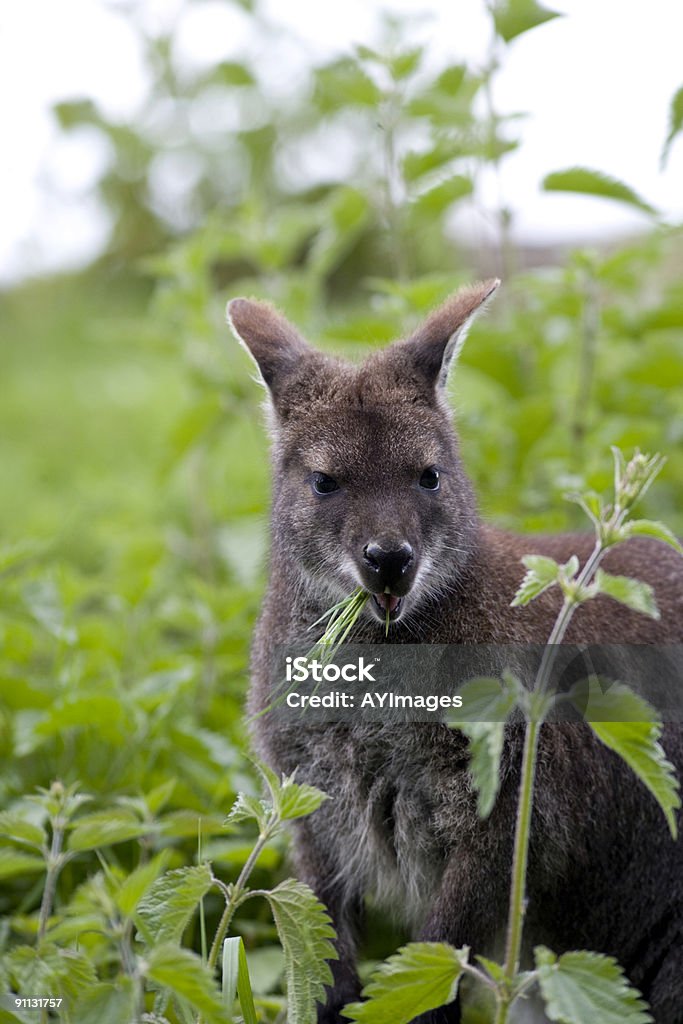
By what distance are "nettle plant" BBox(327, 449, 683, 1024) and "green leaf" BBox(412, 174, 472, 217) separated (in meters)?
3.20

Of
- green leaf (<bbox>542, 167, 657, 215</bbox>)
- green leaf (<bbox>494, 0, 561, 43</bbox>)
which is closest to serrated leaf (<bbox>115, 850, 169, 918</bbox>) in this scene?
green leaf (<bbox>542, 167, 657, 215</bbox>)

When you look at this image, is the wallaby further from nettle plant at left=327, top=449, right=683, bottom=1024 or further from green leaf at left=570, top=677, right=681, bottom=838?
green leaf at left=570, top=677, right=681, bottom=838

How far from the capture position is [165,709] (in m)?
4.30

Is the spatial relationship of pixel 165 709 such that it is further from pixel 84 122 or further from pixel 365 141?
pixel 84 122

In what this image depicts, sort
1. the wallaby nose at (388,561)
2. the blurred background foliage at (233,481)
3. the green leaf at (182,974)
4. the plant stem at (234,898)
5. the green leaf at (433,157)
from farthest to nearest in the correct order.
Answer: the green leaf at (433,157)
the blurred background foliage at (233,481)
the wallaby nose at (388,561)
the plant stem at (234,898)
the green leaf at (182,974)

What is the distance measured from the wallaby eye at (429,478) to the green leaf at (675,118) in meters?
1.17

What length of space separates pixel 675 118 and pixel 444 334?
36.6 inches

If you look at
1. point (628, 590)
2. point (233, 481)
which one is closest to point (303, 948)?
point (628, 590)

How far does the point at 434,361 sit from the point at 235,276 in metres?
12.5

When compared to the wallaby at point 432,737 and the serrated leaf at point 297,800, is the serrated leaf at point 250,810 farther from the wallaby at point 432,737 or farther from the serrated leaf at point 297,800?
the wallaby at point 432,737

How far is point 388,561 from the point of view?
307cm

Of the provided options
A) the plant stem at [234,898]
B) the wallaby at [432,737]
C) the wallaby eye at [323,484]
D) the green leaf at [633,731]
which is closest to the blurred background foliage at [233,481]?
the plant stem at [234,898]

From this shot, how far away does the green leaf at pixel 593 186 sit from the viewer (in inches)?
182

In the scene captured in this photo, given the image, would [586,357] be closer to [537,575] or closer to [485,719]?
[537,575]
